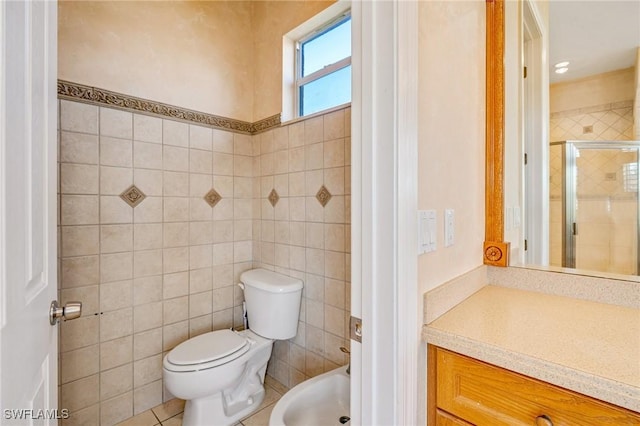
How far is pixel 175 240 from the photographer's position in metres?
1.89

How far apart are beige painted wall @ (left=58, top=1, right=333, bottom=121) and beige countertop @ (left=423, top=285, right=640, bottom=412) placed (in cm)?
176

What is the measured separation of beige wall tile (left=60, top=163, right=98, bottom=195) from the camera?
1.51 metres

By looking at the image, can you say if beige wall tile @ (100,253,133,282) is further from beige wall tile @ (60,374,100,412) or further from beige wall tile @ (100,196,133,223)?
beige wall tile @ (60,374,100,412)

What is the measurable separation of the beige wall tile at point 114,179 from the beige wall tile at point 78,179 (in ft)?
0.10

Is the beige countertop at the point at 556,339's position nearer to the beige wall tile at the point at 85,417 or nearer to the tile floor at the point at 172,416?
the tile floor at the point at 172,416

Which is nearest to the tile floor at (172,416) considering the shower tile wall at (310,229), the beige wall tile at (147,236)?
the shower tile wall at (310,229)

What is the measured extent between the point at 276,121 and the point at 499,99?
1375 millimetres

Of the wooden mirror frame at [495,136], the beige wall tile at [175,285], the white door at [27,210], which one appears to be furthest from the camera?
the beige wall tile at [175,285]

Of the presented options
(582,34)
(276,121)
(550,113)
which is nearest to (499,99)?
(550,113)

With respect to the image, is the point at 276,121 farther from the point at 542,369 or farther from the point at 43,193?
the point at 542,369

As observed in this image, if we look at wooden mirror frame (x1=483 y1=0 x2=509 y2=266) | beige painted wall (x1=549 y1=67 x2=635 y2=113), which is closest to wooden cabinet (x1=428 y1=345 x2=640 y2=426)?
wooden mirror frame (x1=483 y1=0 x2=509 y2=266)

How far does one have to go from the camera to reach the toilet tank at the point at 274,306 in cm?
183

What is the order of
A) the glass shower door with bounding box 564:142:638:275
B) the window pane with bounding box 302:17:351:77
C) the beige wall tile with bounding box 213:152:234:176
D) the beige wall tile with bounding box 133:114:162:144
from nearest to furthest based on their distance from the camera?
the glass shower door with bounding box 564:142:638:275 → the beige wall tile with bounding box 133:114:162:144 → the window pane with bounding box 302:17:351:77 → the beige wall tile with bounding box 213:152:234:176

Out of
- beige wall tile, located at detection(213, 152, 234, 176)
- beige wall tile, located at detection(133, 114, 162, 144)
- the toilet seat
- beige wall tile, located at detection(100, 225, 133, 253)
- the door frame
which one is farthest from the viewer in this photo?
beige wall tile, located at detection(213, 152, 234, 176)
